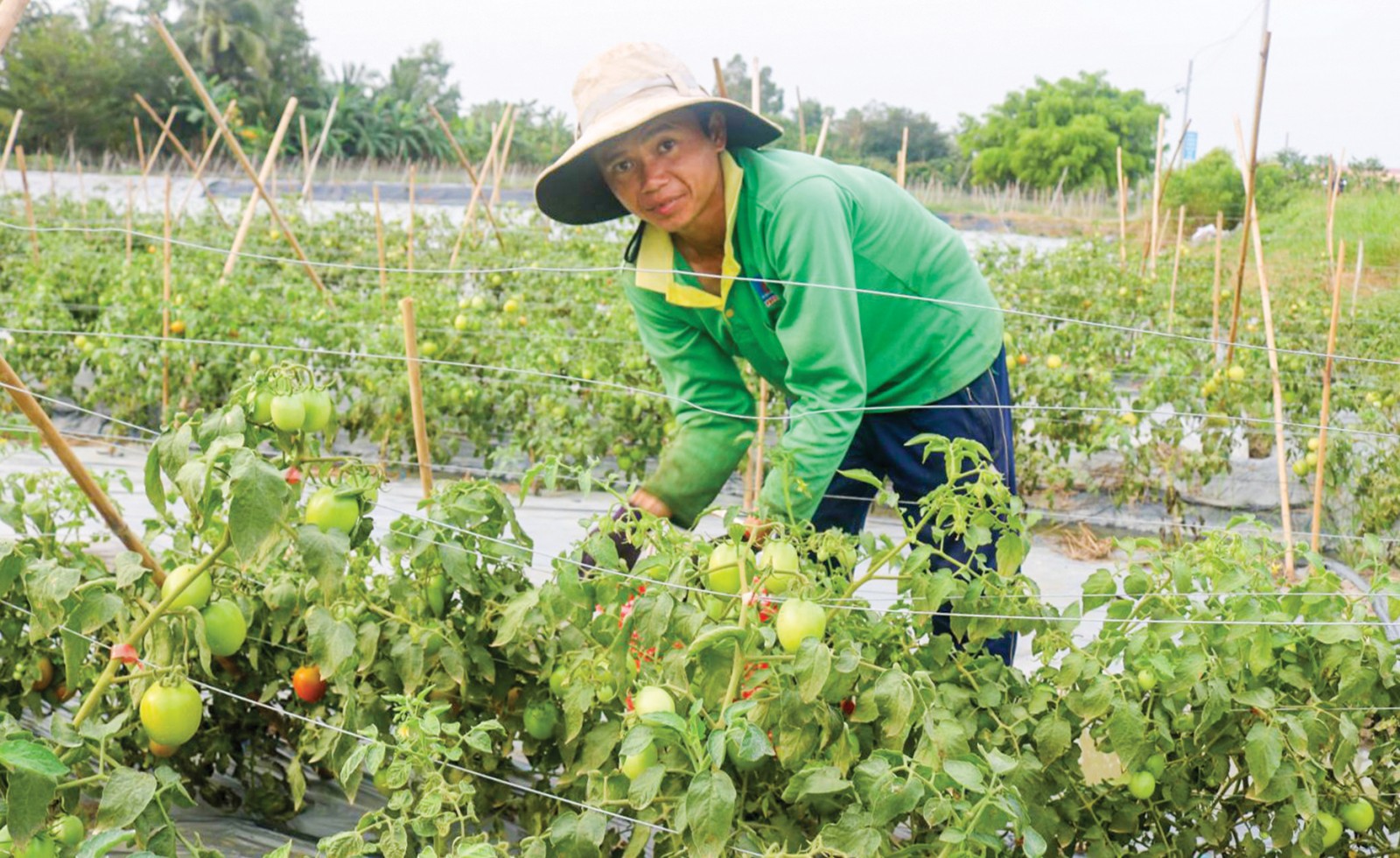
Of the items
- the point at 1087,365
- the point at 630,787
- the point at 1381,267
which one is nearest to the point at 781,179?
the point at 630,787

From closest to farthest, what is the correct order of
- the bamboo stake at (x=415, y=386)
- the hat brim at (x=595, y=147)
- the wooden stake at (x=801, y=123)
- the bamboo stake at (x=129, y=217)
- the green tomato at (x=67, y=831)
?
the green tomato at (x=67, y=831)
the hat brim at (x=595, y=147)
the bamboo stake at (x=415, y=386)
the wooden stake at (x=801, y=123)
the bamboo stake at (x=129, y=217)

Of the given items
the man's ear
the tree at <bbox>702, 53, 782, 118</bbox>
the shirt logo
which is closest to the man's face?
the man's ear

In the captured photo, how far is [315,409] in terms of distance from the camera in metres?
1.07

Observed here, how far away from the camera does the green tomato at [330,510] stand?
1.09 m

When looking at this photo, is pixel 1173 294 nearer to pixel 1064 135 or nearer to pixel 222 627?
pixel 222 627

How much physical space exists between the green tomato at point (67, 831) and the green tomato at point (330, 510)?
30cm

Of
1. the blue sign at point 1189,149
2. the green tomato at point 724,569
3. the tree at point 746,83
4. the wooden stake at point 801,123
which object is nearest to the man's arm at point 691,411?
the green tomato at point 724,569

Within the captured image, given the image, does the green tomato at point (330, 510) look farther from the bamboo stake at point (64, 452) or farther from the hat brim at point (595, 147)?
the hat brim at point (595, 147)

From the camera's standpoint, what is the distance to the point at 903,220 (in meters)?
1.70

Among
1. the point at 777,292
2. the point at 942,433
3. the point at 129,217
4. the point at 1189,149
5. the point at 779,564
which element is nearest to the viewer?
the point at 779,564

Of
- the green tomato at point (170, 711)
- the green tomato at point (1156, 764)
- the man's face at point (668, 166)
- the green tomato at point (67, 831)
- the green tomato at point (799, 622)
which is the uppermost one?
the man's face at point (668, 166)

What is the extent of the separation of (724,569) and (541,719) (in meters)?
0.36

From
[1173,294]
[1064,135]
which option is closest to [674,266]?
[1173,294]

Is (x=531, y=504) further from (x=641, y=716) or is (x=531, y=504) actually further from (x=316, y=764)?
(x=641, y=716)
